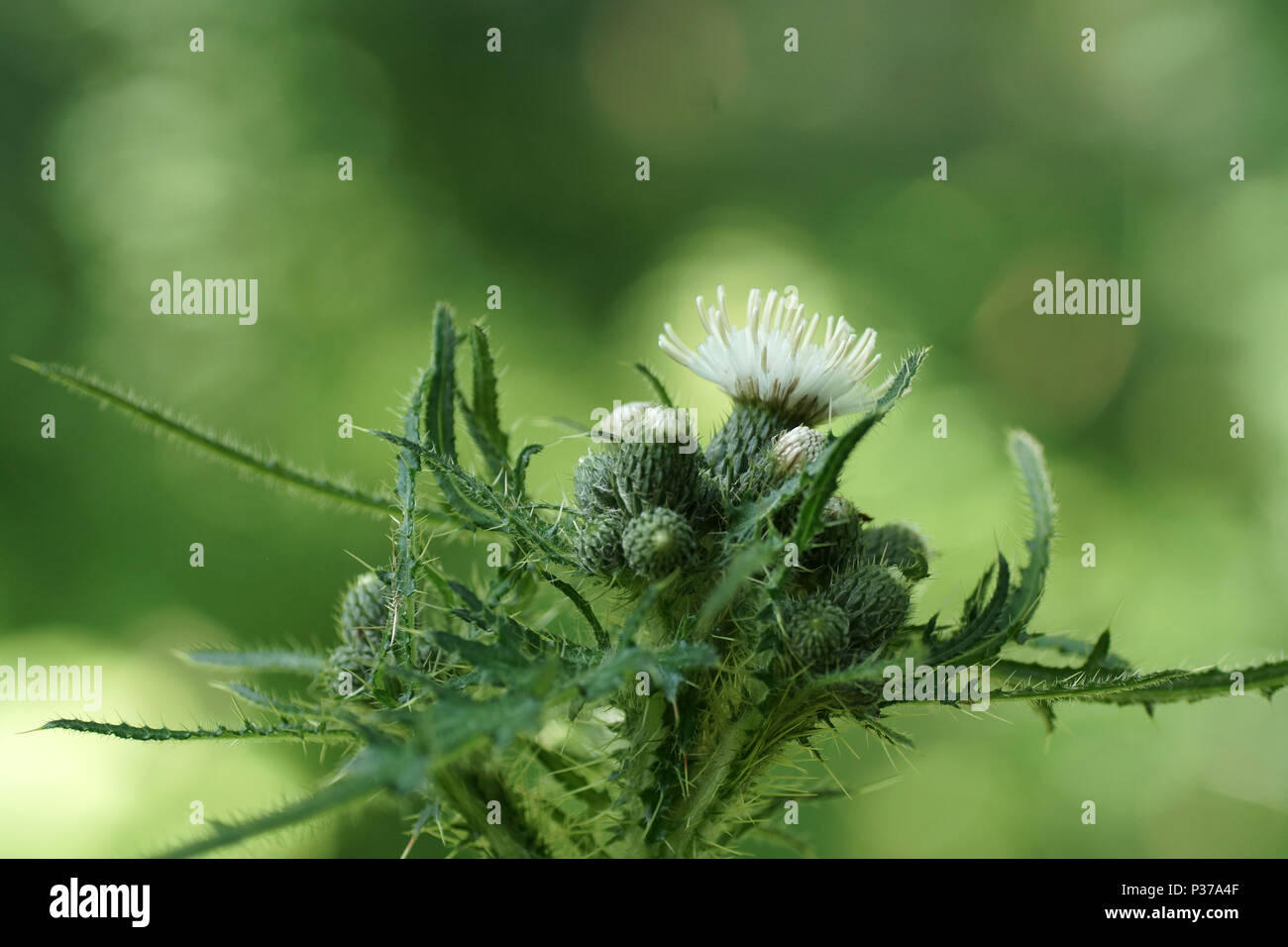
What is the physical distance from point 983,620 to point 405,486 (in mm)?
826

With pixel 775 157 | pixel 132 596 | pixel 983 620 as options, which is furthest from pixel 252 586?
pixel 983 620

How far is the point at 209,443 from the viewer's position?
4.73 ft

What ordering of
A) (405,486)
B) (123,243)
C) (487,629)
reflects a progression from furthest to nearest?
(123,243) < (405,486) < (487,629)

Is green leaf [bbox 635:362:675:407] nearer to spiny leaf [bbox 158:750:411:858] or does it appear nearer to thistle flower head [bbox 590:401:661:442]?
thistle flower head [bbox 590:401:661:442]

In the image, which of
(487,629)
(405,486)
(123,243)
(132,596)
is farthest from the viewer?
(123,243)

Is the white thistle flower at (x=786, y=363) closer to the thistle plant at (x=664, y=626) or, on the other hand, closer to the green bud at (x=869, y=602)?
the thistle plant at (x=664, y=626)

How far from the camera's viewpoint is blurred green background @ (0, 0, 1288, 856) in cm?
468

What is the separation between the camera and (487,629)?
1214 mm

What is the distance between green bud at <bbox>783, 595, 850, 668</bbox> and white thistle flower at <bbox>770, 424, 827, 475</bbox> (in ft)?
0.70

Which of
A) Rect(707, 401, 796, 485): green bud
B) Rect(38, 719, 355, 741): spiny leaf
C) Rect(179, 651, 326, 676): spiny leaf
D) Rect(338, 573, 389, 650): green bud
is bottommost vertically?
Rect(38, 719, 355, 741): spiny leaf

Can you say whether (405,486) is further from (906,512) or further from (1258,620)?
(1258,620)

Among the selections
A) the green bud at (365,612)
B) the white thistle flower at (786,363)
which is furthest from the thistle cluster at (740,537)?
the green bud at (365,612)

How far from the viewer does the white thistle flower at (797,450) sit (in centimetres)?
141

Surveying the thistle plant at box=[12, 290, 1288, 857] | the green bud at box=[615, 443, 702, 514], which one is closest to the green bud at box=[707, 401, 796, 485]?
the thistle plant at box=[12, 290, 1288, 857]
